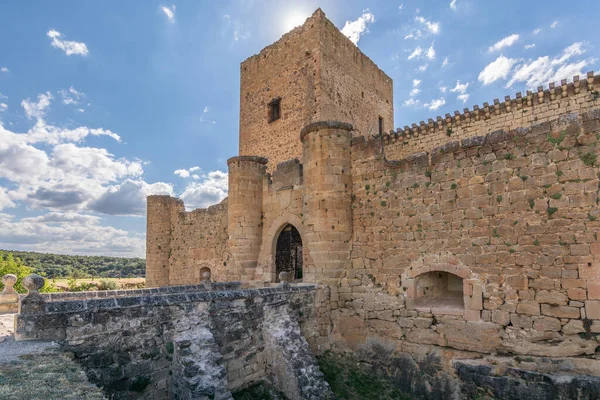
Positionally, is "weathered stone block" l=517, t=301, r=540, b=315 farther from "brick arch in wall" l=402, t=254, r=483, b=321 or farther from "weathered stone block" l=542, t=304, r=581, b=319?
"brick arch in wall" l=402, t=254, r=483, b=321

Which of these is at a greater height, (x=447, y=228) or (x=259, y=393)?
(x=447, y=228)

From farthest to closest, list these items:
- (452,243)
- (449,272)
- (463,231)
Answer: (449,272)
(452,243)
(463,231)

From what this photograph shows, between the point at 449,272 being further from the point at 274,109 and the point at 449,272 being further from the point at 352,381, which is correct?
the point at 274,109

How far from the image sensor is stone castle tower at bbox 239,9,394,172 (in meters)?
17.0

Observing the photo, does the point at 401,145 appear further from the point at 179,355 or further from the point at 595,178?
the point at 179,355

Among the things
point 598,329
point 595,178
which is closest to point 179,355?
point 598,329

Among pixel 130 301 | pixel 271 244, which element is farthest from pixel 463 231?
pixel 130 301

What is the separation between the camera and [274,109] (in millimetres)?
19172

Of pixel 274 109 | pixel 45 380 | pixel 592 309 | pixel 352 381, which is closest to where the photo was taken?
pixel 45 380

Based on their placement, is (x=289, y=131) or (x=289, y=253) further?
(x=289, y=131)

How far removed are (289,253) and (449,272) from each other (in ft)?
16.2

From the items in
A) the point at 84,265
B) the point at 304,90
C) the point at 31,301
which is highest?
the point at 304,90

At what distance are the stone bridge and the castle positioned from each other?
1.95 meters

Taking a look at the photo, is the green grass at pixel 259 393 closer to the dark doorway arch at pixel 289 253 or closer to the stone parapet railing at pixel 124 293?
the stone parapet railing at pixel 124 293
